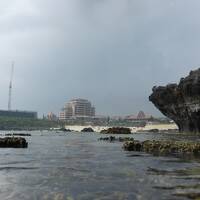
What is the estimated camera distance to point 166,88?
187000 millimetres

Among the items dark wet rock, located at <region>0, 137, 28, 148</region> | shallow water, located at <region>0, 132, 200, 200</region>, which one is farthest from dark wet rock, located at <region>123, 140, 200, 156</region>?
dark wet rock, located at <region>0, 137, 28, 148</region>

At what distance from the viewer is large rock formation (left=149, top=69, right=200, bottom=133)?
155 metres

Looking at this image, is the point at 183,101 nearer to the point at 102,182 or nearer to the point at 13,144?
the point at 13,144

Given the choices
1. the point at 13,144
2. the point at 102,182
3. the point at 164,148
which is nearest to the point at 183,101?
the point at 13,144

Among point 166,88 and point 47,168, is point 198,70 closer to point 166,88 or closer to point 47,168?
point 166,88

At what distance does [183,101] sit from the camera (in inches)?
6619

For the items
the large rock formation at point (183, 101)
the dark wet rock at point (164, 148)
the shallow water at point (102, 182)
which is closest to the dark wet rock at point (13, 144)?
the dark wet rock at point (164, 148)

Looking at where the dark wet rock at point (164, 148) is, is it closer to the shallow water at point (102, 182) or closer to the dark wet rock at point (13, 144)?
the shallow water at point (102, 182)

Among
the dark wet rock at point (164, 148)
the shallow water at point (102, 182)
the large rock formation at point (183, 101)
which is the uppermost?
the large rock formation at point (183, 101)

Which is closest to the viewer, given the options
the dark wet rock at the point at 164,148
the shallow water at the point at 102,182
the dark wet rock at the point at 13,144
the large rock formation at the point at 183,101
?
the shallow water at the point at 102,182

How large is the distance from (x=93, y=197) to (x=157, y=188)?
4971mm

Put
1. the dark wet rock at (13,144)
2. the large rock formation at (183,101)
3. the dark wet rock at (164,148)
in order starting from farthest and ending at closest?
the large rock formation at (183,101) < the dark wet rock at (13,144) < the dark wet rock at (164,148)

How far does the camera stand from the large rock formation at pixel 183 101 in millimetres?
155000

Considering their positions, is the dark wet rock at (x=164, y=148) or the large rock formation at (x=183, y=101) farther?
the large rock formation at (x=183, y=101)
